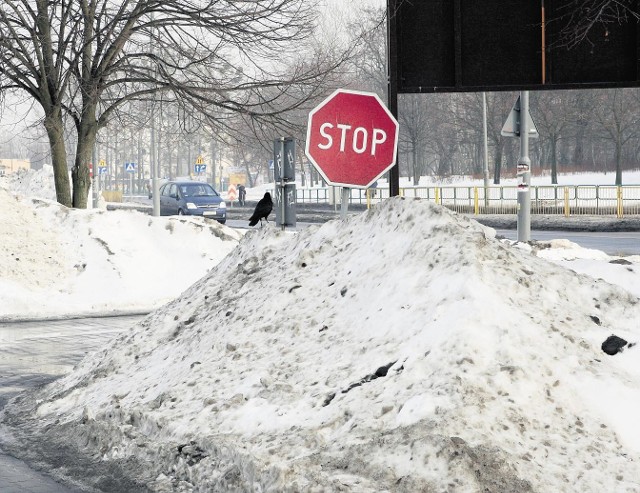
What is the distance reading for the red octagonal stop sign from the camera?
8.37 m

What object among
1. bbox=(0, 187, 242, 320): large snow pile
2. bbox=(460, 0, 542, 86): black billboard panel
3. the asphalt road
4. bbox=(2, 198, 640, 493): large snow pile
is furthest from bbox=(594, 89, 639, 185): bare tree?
bbox=(2, 198, 640, 493): large snow pile

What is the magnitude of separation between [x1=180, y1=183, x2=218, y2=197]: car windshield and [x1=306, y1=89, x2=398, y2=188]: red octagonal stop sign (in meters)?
29.9

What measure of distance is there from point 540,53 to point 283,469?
9.61m

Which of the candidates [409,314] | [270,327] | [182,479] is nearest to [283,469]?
[182,479]

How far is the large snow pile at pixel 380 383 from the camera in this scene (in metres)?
5.11

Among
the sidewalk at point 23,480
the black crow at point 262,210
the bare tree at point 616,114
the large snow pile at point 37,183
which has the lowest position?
the sidewalk at point 23,480

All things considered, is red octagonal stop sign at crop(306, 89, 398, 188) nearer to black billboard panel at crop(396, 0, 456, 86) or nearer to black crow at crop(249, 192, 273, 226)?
black billboard panel at crop(396, 0, 456, 86)

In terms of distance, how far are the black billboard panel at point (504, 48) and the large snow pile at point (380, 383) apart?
561 cm

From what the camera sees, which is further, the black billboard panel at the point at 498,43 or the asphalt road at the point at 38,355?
the black billboard panel at the point at 498,43

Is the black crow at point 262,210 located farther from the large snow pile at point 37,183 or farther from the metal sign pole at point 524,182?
the large snow pile at point 37,183

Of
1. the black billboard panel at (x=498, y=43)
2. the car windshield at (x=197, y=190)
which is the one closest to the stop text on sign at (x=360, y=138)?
the black billboard panel at (x=498, y=43)

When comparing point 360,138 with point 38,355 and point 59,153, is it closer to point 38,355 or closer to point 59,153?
point 38,355

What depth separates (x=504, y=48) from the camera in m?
13.5

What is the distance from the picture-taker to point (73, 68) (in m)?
20.3
